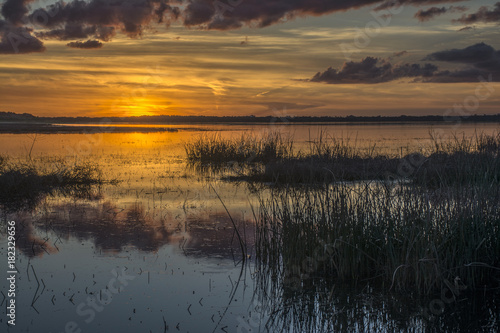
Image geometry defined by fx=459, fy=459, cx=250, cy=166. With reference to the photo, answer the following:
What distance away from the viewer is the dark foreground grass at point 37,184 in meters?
12.4

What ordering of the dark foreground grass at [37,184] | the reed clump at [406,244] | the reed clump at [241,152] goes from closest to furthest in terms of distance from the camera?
the reed clump at [406,244]
the dark foreground grass at [37,184]
the reed clump at [241,152]

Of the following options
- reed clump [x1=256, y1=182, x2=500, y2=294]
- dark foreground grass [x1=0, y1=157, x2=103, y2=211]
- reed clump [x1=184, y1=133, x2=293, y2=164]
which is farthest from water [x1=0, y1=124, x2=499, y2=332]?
reed clump [x1=184, y1=133, x2=293, y2=164]

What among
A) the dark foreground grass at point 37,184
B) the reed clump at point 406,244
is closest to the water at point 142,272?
the reed clump at point 406,244

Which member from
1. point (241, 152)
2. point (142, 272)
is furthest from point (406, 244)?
point (241, 152)

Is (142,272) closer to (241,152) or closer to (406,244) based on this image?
(406,244)

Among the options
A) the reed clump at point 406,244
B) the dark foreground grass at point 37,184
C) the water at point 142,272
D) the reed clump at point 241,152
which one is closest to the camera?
the water at point 142,272

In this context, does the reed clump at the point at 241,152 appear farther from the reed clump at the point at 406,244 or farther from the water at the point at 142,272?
the reed clump at the point at 406,244

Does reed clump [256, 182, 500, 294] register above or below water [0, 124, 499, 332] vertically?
above

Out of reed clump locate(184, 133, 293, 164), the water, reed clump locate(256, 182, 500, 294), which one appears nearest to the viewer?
the water

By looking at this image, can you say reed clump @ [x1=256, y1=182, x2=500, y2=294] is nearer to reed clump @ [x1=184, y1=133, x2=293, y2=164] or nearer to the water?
the water

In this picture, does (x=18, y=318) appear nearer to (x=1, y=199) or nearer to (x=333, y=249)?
(x=333, y=249)

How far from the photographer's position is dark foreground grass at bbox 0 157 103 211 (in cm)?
1241

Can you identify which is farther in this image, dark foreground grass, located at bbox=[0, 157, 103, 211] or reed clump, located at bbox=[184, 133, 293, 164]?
reed clump, located at bbox=[184, 133, 293, 164]

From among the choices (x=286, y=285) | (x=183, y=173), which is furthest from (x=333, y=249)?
(x=183, y=173)
